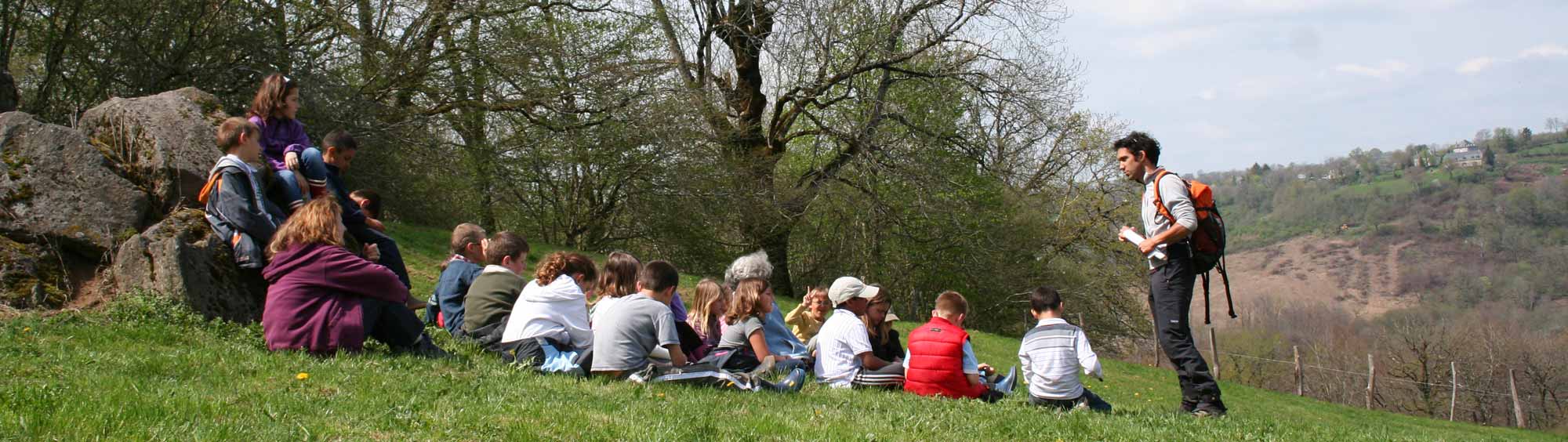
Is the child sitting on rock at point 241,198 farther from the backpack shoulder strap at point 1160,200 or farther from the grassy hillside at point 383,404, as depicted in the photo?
the backpack shoulder strap at point 1160,200

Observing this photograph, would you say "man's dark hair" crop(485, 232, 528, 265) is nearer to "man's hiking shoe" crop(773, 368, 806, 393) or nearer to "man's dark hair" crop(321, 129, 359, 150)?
"man's dark hair" crop(321, 129, 359, 150)

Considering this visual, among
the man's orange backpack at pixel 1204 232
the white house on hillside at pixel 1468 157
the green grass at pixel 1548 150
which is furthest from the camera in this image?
the green grass at pixel 1548 150

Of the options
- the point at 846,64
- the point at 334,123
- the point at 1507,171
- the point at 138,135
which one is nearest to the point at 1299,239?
the point at 1507,171

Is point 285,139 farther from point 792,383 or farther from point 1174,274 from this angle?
point 1174,274

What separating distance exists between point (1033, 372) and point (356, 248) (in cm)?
516

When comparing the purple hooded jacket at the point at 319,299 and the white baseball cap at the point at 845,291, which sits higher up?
the purple hooded jacket at the point at 319,299

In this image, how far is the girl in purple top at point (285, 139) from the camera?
7941 millimetres

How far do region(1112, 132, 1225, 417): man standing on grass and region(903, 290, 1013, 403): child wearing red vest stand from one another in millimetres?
1362

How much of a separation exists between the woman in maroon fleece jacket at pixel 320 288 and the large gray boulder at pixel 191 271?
0.83m

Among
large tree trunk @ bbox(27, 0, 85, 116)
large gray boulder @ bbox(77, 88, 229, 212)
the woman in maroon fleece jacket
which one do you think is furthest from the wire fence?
the woman in maroon fleece jacket

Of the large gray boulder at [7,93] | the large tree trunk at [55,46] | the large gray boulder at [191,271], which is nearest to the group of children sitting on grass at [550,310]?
the large gray boulder at [191,271]

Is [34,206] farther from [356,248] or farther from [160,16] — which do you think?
[160,16]

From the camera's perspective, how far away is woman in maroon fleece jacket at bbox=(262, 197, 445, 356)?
6.64m

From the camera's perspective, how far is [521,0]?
2306 cm
